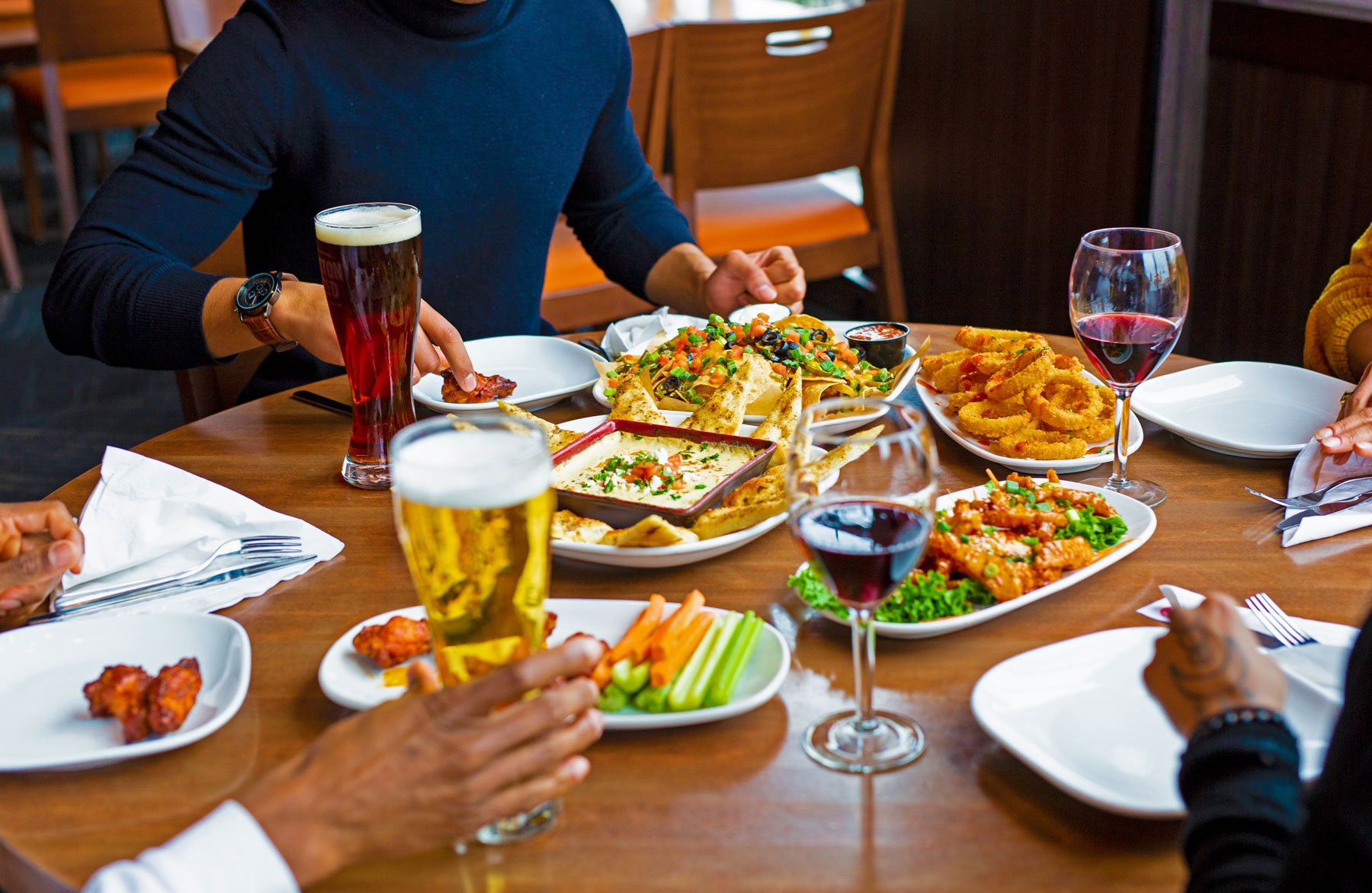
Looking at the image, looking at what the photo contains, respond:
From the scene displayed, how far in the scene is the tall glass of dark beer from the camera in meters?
1.36

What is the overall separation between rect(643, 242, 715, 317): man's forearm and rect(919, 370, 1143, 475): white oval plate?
68 cm

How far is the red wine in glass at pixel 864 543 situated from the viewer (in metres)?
0.85

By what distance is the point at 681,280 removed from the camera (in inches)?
87.3

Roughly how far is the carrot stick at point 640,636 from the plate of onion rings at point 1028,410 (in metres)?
0.53

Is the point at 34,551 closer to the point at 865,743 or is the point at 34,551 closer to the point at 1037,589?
the point at 865,743

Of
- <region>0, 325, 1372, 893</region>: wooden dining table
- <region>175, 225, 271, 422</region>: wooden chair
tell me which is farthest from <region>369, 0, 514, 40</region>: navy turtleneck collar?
<region>0, 325, 1372, 893</region>: wooden dining table

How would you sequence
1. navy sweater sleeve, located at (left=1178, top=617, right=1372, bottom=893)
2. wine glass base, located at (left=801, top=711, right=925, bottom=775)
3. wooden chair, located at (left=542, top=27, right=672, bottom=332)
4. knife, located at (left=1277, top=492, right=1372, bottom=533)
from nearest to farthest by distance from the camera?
navy sweater sleeve, located at (left=1178, top=617, right=1372, bottom=893) < wine glass base, located at (left=801, top=711, right=925, bottom=775) < knife, located at (left=1277, top=492, right=1372, bottom=533) < wooden chair, located at (left=542, top=27, right=672, bottom=332)

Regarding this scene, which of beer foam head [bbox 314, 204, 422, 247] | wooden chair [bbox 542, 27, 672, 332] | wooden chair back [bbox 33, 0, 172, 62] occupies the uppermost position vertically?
wooden chair back [bbox 33, 0, 172, 62]

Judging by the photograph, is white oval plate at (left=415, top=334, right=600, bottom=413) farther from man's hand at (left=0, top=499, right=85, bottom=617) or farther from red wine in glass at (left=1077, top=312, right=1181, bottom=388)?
red wine in glass at (left=1077, top=312, right=1181, bottom=388)

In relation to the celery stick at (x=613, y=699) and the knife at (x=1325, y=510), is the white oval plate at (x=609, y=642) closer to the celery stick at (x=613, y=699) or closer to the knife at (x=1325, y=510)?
the celery stick at (x=613, y=699)

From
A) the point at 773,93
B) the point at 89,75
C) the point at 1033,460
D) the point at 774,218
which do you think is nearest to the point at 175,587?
the point at 1033,460

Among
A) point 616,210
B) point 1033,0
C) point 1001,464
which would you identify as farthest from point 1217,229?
point 1001,464

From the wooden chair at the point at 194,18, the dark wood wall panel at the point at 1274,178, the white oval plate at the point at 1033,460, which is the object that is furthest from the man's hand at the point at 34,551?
the wooden chair at the point at 194,18

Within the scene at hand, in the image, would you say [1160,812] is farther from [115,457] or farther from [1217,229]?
[1217,229]
